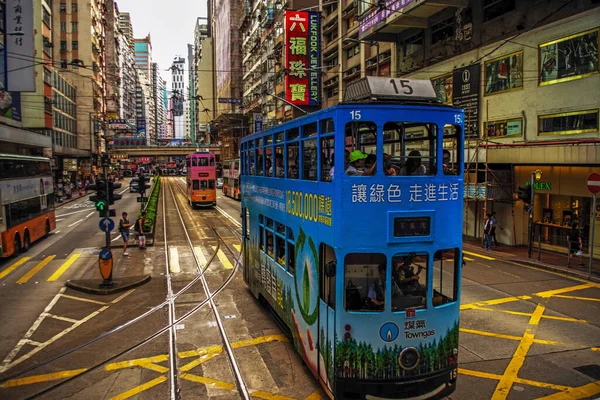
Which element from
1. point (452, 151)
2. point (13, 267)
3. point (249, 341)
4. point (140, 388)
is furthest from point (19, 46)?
point (452, 151)

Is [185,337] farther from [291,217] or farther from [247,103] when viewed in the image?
[247,103]

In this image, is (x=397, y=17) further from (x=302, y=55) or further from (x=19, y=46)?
(x=19, y=46)

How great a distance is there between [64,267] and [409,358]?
1539cm

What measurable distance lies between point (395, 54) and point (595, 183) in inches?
708

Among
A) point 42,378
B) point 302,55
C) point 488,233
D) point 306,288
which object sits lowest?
point 42,378

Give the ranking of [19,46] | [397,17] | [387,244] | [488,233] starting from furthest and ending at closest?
[19,46] → [397,17] → [488,233] → [387,244]

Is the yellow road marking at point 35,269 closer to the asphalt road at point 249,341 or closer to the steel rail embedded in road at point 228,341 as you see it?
the asphalt road at point 249,341

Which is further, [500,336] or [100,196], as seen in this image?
[100,196]

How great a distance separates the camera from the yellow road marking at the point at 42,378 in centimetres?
796

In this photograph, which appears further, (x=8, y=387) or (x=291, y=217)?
(x=291, y=217)

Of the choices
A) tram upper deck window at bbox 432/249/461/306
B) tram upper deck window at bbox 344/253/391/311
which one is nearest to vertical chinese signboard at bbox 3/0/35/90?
tram upper deck window at bbox 344/253/391/311

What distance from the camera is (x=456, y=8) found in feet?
76.9

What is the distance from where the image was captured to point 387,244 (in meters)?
6.17

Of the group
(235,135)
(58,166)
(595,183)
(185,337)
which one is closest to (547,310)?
(595,183)
